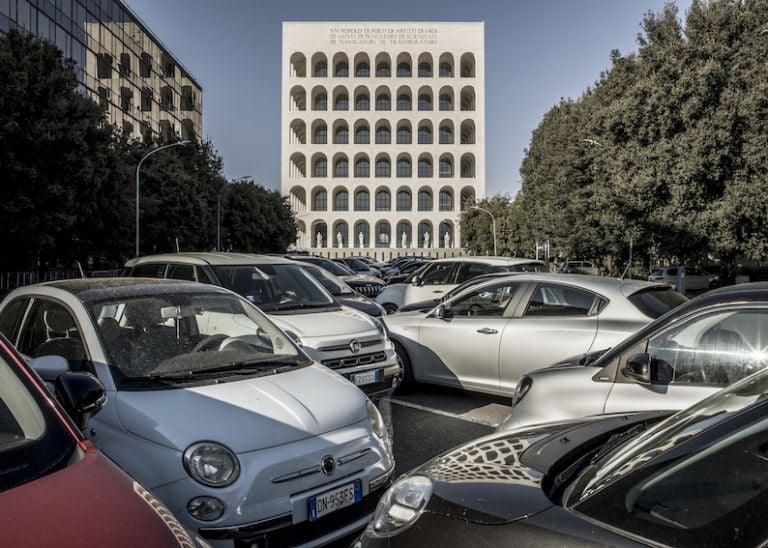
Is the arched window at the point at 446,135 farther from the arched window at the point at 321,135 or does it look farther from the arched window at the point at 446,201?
the arched window at the point at 321,135

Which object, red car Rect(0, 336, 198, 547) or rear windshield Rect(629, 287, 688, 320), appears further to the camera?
rear windshield Rect(629, 287, 688, 320)

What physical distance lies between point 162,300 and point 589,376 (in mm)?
2969

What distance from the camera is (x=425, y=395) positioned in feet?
25.6

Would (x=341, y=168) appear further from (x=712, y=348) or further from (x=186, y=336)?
(x=712, y=348)

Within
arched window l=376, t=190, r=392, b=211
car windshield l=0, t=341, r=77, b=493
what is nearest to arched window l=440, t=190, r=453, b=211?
arched window l=376, t=190, r=392, b=211

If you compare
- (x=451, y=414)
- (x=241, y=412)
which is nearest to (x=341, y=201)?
(x=451, y=414)

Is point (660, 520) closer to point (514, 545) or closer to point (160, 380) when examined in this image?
point (514, 545)

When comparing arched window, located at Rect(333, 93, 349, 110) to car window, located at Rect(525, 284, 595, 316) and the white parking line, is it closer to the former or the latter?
the white parking line

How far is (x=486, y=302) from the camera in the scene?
24.8ft

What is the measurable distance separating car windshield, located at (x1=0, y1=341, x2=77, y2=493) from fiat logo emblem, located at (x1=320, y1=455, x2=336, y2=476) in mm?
1334

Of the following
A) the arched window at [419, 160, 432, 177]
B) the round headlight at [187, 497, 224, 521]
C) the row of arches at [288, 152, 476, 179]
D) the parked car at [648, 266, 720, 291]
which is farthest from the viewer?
the arched window at [419, 160, 432, 177]

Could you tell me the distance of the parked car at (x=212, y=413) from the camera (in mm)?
2885

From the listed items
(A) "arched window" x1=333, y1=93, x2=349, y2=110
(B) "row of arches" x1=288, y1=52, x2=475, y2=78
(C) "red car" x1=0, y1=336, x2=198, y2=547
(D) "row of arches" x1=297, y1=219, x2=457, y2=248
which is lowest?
(C) "red car" x1=0, y1=336, x2=198, y2=547

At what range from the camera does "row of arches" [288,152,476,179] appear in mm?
80875
